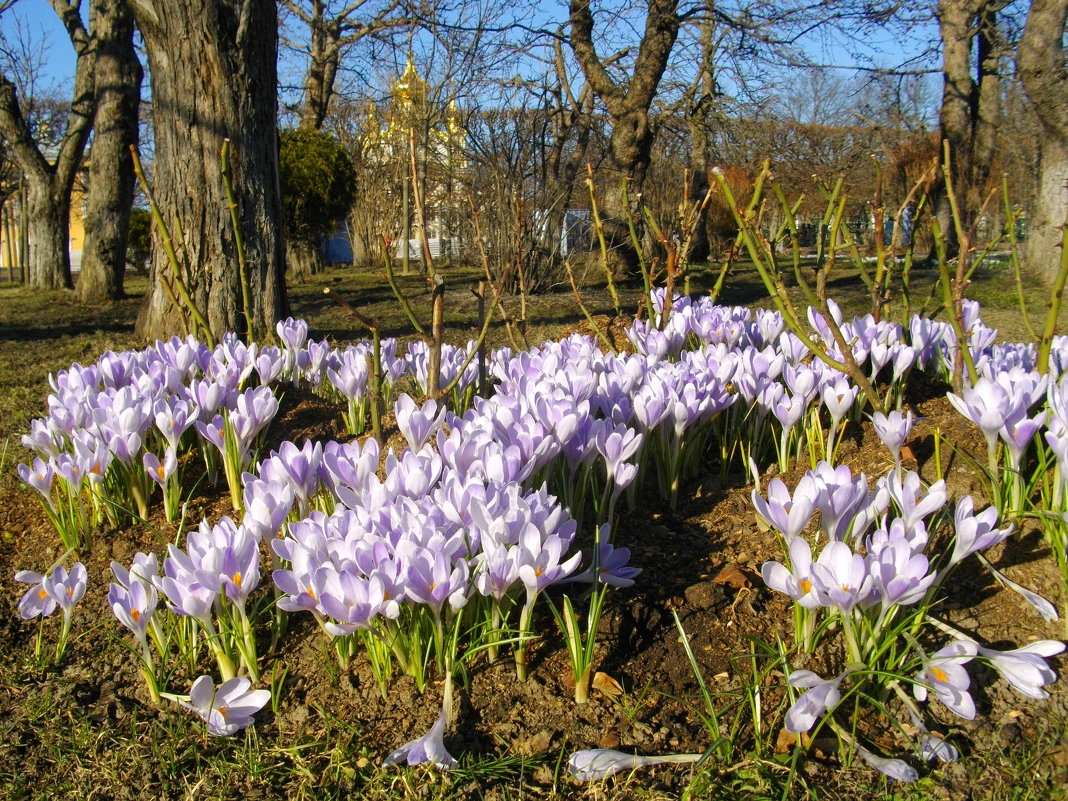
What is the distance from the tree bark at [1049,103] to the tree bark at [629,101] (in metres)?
3.92

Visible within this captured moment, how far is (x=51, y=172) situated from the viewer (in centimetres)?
1254

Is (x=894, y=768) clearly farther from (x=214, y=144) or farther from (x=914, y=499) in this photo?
(x=214, y=144)

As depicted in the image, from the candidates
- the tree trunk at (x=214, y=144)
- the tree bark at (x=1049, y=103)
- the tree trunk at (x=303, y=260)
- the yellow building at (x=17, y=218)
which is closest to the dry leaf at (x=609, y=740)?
the tree trunk at (x=214, y=144)

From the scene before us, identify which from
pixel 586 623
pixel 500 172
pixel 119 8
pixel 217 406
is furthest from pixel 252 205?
pixel 119 8

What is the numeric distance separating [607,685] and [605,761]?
266mm

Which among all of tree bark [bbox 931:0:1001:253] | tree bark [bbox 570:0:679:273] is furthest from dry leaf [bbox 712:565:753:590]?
tree bark [bbox 931:0:1001:253]

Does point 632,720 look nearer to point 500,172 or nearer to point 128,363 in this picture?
point 128,363

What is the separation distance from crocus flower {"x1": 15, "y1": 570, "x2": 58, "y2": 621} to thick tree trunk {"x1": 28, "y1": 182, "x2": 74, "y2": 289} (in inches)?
472

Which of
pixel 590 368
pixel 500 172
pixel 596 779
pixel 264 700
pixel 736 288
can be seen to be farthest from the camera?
pixel 736 288

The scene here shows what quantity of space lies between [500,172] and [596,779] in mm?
7969

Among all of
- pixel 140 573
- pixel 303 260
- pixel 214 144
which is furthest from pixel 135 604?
pixel 303 260

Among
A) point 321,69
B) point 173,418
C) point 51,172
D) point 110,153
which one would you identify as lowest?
point 173,418

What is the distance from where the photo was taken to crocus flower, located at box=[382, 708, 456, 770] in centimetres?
149

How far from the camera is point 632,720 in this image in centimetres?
167
